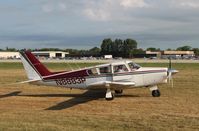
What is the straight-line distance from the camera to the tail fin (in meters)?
18.5

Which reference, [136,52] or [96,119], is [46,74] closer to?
[96,119]

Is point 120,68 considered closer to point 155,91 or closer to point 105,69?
point 105,69

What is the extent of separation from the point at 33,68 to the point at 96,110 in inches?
227

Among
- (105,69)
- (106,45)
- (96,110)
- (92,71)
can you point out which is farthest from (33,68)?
(106,45)

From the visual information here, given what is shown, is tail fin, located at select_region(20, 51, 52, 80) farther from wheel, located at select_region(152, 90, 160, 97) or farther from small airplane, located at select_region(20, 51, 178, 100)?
wheel, located at select_region(152, 90, 160, 97)

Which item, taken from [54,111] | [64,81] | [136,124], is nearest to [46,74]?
[64,81]

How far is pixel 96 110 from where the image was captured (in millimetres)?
13961

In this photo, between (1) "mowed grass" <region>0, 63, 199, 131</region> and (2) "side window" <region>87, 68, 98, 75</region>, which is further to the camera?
(2) "side window" <region>87, 68, 98, 75</region>

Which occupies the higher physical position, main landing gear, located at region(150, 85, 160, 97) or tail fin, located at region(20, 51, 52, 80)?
tail fin, located at region(20, 51, 52, 80)

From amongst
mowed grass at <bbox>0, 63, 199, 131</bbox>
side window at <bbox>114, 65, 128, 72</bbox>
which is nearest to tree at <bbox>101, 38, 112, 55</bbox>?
mowed grass at <bbox>0, 63, 199, 131</bbox>

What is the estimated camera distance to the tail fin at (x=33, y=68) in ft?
60.6

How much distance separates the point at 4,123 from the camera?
11227mm

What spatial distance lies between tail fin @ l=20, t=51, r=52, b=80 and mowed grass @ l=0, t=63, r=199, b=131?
1074 mm

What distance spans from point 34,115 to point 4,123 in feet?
5.81
